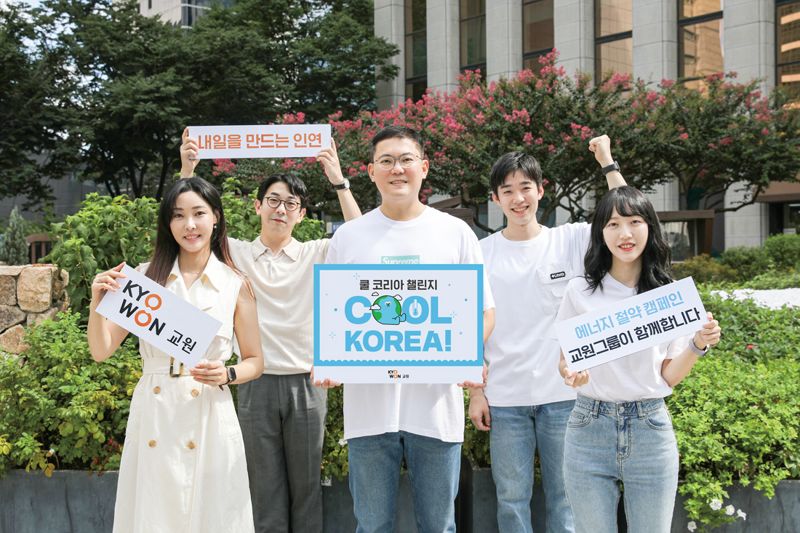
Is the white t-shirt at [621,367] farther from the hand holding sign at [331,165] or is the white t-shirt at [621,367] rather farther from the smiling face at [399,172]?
the hand holding sign at [331,165]

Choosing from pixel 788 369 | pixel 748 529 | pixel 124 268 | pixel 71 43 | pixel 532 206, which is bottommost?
pixel 748 529

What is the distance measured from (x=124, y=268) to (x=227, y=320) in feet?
1.48

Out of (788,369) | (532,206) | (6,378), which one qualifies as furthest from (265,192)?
(788,369)

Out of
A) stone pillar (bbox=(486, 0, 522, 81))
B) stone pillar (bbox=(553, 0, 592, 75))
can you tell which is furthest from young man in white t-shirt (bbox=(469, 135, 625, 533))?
stone pillar (bbox=(486, 0, 522, 81))

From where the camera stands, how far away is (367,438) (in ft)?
10.5

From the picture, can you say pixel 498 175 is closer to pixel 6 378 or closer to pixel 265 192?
pixel 265 192

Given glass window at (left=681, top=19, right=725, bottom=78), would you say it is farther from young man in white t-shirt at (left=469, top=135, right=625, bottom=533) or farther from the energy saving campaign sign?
the energy saving campaign sign

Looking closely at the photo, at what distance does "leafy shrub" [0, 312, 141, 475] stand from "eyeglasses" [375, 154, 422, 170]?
222 cm

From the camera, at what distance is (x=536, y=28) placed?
92.1 feet

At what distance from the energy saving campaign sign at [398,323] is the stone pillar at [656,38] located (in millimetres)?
22820

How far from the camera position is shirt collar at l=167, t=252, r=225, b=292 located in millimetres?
3320

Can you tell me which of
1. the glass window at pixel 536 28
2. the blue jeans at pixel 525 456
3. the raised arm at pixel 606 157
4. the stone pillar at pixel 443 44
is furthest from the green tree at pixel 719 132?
the blue jeans at pixel 525 456

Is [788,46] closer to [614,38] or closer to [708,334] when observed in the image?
[614,38]

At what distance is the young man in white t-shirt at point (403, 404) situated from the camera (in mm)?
3195
